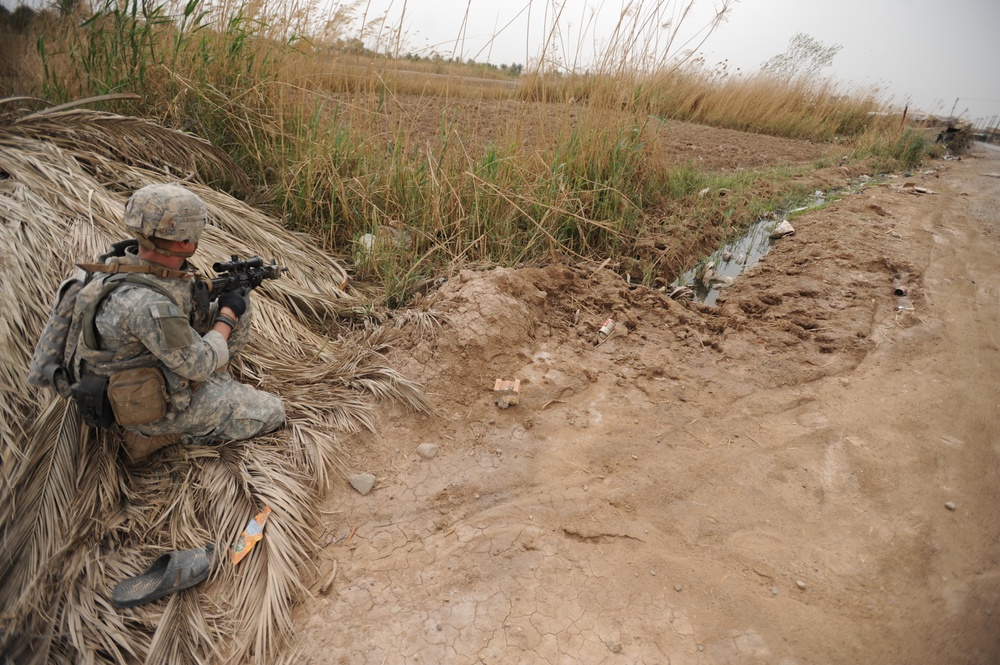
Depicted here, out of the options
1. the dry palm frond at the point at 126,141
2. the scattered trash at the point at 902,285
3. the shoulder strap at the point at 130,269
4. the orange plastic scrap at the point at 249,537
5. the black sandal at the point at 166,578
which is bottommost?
the black sandal at the point at 166,578

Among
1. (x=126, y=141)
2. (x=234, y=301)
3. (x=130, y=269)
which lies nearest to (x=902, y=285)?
(x=234, y=301)

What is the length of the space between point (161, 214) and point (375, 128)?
2.46 m

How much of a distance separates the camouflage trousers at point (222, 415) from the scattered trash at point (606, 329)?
1684 mm

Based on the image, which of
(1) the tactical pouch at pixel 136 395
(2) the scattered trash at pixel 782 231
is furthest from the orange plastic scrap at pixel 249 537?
(2) the scattered trash at pixel 782 231

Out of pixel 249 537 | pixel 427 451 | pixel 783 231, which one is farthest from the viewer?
pixel 783 231

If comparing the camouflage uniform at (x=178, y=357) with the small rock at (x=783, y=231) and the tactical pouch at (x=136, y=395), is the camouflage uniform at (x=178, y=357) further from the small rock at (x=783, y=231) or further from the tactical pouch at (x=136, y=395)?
the small rock at (x=783, y=231)

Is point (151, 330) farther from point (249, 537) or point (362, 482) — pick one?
point (362, 482)

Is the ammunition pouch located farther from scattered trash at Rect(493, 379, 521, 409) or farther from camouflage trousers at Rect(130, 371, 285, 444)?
scattered trash at Rect(493, 379, 521, 409)

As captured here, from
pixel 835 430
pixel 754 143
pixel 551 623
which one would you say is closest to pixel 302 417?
pixel 551 623

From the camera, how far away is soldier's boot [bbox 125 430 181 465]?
6.14ft

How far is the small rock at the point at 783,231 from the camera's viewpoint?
14.3 feet

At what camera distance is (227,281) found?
1.99m

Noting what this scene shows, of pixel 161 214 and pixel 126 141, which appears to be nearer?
pixel 161 214

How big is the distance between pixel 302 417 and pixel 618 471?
135 cm
